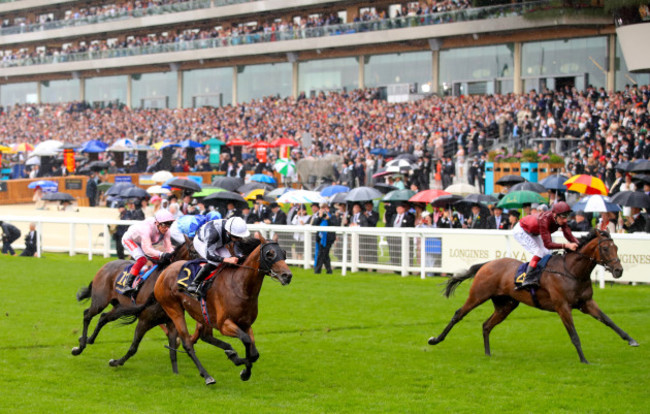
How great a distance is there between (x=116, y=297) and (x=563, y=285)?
4.58m

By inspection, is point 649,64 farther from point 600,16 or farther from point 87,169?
point 87,169

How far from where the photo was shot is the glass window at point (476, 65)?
3946 cm

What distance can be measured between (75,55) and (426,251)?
157ft

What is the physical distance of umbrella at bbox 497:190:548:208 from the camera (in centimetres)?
1592

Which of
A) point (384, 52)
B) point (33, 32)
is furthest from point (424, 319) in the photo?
point (33, 32)

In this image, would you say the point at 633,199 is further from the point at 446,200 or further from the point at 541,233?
the point at 541,233

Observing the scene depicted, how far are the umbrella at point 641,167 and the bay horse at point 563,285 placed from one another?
948 centimetres

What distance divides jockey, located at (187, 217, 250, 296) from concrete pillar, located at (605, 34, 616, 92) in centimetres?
3036

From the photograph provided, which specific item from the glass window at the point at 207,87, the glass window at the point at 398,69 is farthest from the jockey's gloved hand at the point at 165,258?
the glass window at the point at 207,87

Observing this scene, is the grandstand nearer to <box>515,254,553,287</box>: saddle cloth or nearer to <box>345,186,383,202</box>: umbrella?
<box>345,186,383,202</box>: umbrella

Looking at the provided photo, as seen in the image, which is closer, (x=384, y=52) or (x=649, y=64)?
(x=649, y=64)

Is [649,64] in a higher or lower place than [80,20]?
lower

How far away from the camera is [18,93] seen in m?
65.5

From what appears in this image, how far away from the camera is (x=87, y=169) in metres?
37.0
